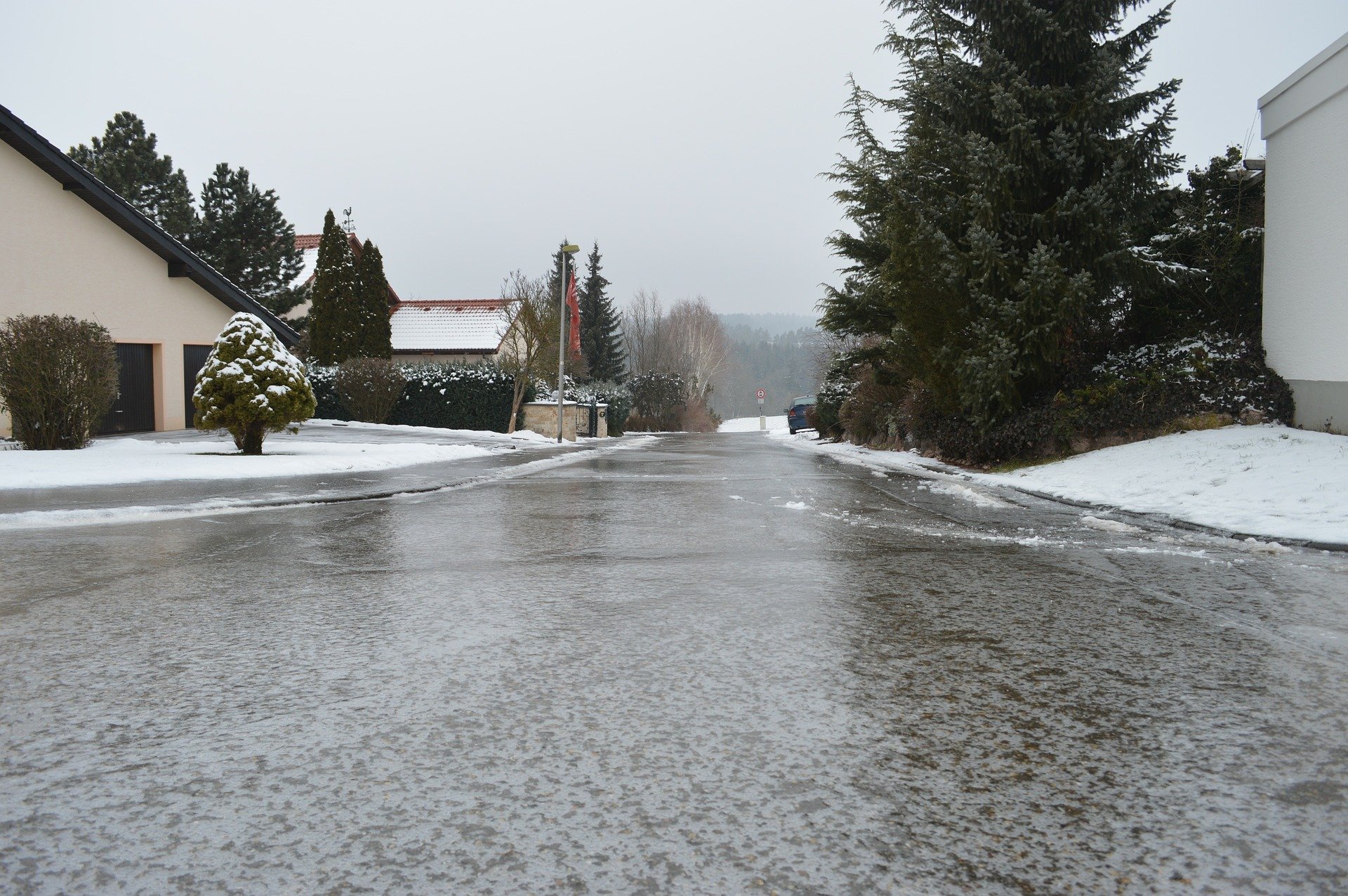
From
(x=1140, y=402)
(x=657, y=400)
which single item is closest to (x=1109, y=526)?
(x=1140, y=402)

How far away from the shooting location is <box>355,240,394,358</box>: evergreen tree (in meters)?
42.7

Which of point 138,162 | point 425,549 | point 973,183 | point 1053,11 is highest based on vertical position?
point 138,162

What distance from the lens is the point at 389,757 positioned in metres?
3.63

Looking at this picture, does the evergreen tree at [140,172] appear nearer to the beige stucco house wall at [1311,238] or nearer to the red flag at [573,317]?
the red flag at [573,317]

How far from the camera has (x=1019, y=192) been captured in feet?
60.6

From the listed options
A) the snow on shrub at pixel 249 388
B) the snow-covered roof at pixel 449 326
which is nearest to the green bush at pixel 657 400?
the snow-covered roof at pixel 449 326

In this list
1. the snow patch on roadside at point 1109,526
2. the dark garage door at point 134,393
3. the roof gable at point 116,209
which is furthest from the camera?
the dark garage door at point 134,393

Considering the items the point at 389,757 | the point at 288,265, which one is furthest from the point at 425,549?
the point at 288,265

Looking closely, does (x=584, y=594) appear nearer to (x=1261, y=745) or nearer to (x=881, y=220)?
(x=1261, y=745)

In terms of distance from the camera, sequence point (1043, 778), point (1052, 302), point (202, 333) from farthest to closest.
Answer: point (202, 333) < point (1052, 302) < point (1043, 778)

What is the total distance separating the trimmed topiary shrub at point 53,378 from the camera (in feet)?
59.4

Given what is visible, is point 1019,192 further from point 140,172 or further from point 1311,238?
point 140,172

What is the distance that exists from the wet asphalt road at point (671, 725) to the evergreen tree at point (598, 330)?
6196 cm

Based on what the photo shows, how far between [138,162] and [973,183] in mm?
42521
